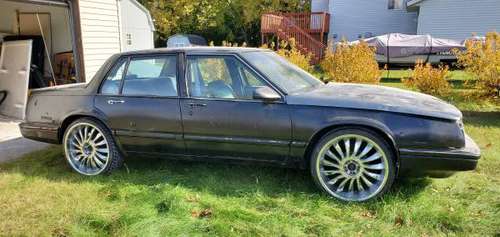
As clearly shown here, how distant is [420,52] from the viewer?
14.9 m

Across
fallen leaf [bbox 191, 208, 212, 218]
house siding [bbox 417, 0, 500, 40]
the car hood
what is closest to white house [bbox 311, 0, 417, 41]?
house siding [bbox 417, 0, 500, 40]

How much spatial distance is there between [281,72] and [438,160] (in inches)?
70.2

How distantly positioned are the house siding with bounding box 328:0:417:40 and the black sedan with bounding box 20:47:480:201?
1820 centimetres

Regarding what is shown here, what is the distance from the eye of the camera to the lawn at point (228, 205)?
10.6 feet

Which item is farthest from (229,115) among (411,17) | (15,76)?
(411,17)

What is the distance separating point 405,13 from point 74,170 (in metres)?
20.8

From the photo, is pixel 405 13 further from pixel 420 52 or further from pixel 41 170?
pixel 41 170

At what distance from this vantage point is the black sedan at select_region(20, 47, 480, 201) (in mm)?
3477

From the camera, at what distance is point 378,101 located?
364cm

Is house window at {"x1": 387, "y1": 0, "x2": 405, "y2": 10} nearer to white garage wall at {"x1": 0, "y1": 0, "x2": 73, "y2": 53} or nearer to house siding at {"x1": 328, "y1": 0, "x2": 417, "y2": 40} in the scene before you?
house siding at {"x1": 328, "y1": 0, "x2": 417, "y2": 40}

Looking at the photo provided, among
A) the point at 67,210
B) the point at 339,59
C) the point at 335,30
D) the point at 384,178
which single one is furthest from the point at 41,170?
the point at 335,30

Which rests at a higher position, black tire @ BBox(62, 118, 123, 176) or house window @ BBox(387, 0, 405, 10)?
house window @ BBox(387, 0, 405, 10)

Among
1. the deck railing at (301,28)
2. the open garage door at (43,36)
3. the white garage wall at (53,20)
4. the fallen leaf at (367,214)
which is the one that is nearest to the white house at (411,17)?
the deck railing at (301,28)

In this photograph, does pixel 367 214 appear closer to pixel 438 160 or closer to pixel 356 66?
pixel 438 160
